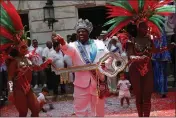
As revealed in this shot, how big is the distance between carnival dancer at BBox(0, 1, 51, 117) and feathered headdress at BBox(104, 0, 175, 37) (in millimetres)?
1356

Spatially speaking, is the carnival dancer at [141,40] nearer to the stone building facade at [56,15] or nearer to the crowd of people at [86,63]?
the crowd of people at [86,63]

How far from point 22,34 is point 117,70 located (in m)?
1.66

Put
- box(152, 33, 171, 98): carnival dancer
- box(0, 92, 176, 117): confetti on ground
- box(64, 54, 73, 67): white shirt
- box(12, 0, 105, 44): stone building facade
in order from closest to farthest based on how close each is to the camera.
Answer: box(0, 92, 176, 117): confetti on ground → box(64, 54, 73, 67): white shirt → box(152, 33, 171, 98): carnival dancer → box(12, 0, 105, 44): stone building facade

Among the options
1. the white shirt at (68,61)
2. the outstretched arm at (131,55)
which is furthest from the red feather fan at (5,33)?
the white shirt at (68,61)

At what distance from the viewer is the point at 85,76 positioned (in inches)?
281

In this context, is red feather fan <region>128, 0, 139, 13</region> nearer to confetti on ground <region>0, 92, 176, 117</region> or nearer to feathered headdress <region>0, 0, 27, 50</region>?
feathered headdress <region>0, 0, 27, 50</region>

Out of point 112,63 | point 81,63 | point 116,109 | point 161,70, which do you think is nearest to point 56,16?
point 161,70

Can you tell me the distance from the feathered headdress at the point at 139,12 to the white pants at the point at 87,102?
1.05 m

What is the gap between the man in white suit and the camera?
280 inches

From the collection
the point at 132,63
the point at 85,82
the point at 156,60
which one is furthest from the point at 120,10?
the point at 156,60

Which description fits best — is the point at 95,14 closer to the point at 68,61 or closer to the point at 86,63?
the point at 68,61

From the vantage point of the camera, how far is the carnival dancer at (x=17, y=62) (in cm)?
680

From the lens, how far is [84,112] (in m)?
7.13

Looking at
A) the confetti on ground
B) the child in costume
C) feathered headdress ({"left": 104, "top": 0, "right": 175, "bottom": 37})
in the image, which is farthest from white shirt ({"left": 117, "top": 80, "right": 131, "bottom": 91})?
feathered headdress ({"left": 104, "top": 0, "right": 175, "bottom": 37})
